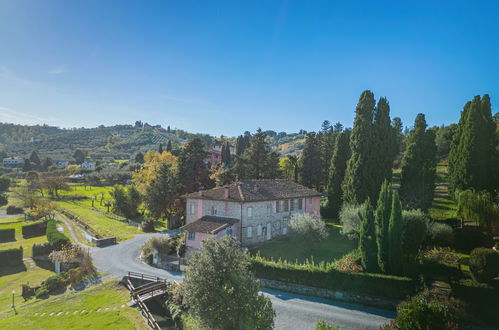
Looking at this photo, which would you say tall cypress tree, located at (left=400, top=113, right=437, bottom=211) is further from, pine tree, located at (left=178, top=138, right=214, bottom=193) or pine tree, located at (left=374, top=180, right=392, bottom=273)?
pine tree, located at (left=178, top=138, right=214, bottom=193)

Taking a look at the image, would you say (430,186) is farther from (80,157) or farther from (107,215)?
(80,157)

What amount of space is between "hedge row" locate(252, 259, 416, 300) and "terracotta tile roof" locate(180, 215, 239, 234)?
6456mm

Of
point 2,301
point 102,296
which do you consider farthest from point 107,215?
point 102,296

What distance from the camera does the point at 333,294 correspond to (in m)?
21.9

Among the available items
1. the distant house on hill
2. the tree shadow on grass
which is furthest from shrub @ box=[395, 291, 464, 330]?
the distant house on hill

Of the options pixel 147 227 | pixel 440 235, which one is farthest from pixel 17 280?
pixel 440 235

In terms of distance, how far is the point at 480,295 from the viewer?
60.2 ft

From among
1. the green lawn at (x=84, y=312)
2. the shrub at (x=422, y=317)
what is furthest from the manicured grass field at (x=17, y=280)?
the shrub at (x=422, y=317)

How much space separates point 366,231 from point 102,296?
21.6 m

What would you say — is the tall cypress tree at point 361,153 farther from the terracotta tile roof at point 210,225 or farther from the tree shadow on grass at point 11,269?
the tree shadow on grass at point 11,269

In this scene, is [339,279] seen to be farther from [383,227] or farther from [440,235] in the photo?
[440,235]

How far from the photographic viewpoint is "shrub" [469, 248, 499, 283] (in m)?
18.9

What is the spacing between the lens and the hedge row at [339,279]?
20047mm

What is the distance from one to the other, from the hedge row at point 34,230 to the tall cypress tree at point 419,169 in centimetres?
5412
